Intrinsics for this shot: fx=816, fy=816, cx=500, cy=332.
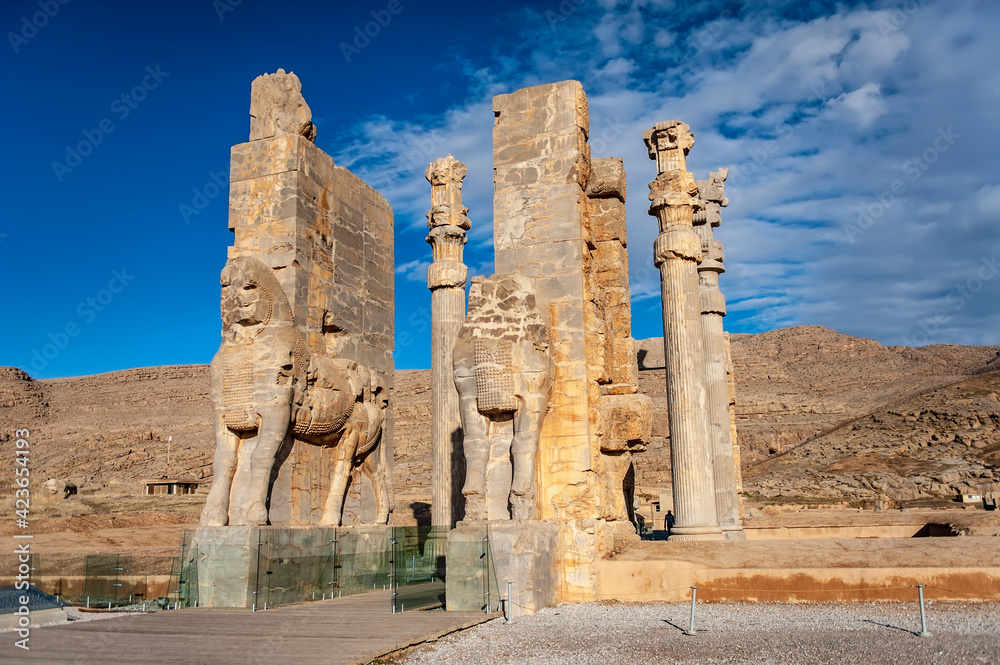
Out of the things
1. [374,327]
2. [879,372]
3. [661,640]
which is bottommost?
[661,640]

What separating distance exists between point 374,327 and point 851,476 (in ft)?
86.2

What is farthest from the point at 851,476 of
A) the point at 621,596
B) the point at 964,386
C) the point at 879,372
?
the point at 879,372

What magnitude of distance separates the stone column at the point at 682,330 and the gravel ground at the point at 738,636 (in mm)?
3765

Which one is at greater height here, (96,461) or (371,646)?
(96,461)

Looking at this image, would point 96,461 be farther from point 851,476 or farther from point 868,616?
point 868,616

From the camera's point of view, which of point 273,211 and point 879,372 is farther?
point 879,372

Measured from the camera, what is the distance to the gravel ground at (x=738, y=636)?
4750 mm

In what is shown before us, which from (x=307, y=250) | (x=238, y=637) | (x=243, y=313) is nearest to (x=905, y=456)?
(x=307, y=250)

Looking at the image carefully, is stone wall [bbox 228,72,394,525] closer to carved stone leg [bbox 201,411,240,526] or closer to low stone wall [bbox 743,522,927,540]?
carved stone leg [bbox 201,411,240,526]

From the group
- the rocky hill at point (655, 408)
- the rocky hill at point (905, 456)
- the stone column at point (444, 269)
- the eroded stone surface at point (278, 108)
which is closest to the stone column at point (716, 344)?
the stone column at point (444, 269)

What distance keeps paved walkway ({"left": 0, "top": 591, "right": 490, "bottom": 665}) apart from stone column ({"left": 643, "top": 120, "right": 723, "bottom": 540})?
4613 mm

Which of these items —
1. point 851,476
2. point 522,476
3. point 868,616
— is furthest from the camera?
point 851,476

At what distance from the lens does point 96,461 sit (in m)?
47.9

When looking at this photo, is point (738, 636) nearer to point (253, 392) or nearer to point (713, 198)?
point (253, 392)
